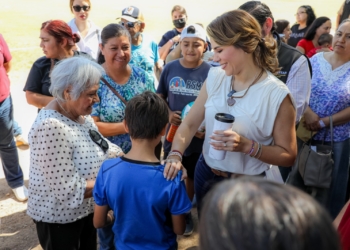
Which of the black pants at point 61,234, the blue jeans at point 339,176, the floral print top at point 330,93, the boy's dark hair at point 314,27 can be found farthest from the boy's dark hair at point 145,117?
the boy's dark hair at point 314,27

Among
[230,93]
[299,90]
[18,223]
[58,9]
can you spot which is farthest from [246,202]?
[58,9]

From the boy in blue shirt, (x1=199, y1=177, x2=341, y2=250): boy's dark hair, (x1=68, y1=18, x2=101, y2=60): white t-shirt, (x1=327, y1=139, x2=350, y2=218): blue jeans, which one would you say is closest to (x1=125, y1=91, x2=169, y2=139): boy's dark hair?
the boy in blue shirt

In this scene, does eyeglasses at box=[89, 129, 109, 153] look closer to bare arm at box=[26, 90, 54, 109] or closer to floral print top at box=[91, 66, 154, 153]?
floral print top at box=[91, 66, 154, 153]

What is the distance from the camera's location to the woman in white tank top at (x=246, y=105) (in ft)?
6.32

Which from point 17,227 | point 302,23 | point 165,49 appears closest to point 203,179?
point 17,227

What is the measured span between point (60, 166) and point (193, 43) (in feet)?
6.61

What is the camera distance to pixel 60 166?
1.97 meters

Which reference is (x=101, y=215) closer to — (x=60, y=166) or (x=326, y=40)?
(x=60, y=166)

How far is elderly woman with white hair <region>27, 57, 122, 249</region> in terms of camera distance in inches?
77.5

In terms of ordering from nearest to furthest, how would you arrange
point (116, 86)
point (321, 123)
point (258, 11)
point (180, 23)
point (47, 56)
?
point (258, 11), point (116, 86), point (321, 123), point (47, 56), point (180, 23)

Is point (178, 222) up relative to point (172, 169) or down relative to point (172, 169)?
down

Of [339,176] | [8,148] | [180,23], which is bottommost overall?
[8,148]

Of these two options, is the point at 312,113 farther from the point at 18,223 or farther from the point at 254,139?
the point at 18,223

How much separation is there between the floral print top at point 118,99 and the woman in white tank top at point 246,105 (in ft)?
2.86
